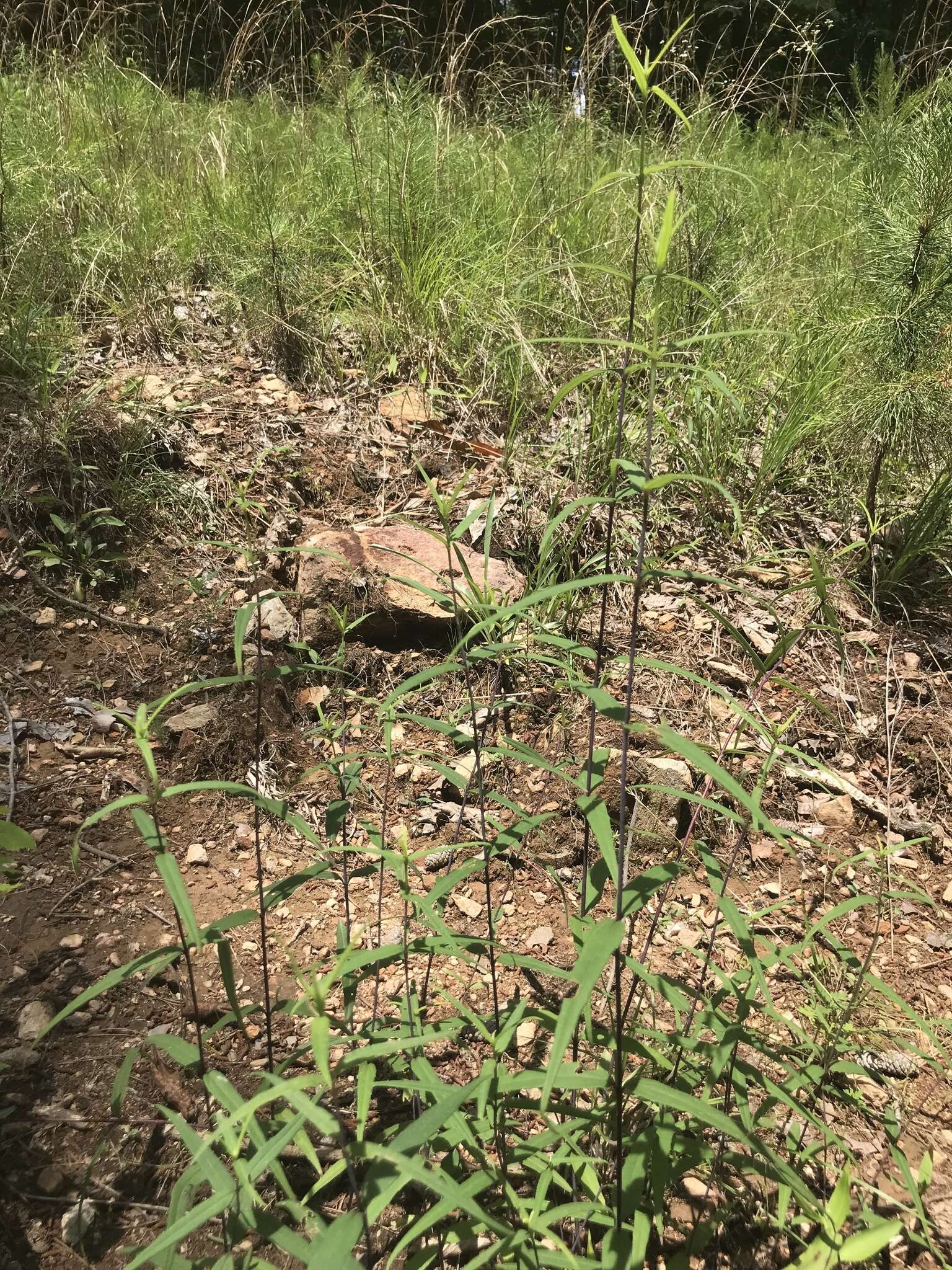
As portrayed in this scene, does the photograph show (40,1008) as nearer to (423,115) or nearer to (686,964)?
(686,964)

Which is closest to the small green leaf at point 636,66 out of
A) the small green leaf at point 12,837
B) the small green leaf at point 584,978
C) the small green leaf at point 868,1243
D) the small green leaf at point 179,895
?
the small green leaf at point 584,978

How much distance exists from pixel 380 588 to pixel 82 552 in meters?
0.84

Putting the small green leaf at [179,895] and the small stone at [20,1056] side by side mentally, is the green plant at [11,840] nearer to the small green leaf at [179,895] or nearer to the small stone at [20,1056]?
the small stone at [20,1056]

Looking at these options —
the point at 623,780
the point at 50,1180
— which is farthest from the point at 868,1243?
the point at 50,1180

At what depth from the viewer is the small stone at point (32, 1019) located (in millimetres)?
1352

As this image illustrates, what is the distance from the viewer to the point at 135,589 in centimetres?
227

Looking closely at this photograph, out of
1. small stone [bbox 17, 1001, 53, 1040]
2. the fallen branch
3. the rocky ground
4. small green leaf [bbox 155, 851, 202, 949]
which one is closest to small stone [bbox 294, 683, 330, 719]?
the rocky ground

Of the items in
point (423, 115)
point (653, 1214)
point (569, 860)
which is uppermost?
point (423, 115)

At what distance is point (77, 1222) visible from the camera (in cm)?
113

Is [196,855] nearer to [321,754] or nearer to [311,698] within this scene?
[321,754]

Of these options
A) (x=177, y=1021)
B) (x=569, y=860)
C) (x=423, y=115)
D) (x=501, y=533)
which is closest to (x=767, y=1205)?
(x=569, y=860)

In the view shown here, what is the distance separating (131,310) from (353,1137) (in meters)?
2.76

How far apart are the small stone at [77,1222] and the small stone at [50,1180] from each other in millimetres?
42

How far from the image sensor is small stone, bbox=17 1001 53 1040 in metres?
1.35
